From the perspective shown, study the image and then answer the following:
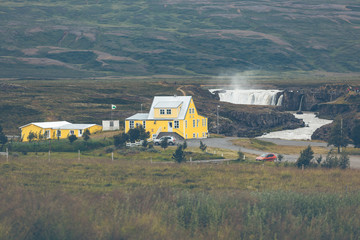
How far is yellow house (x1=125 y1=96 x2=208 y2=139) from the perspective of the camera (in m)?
79.4

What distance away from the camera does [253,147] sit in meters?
71.8

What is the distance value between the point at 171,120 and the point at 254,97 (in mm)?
98233

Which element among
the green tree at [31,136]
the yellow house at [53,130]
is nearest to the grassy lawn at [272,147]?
the yellow house at [53,130]

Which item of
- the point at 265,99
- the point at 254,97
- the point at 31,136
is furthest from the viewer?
the point at 254,97

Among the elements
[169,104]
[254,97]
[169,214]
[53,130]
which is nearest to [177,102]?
[169,104]

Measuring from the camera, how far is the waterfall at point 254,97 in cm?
16865

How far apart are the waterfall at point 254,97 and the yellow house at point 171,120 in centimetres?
9025

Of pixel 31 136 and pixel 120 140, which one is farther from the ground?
pixel 31 136

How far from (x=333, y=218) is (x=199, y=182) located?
12.1 metres

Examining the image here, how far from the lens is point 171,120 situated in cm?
7962

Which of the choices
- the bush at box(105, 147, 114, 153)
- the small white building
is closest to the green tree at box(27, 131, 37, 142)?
the small white building

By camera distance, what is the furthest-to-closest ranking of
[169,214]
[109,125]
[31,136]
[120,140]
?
[109,125], [31,136], [120,140], [169,214]

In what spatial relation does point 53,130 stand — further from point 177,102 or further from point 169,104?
point 177,102

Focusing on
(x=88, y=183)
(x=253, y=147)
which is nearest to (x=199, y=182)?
(x=88, y=183)
